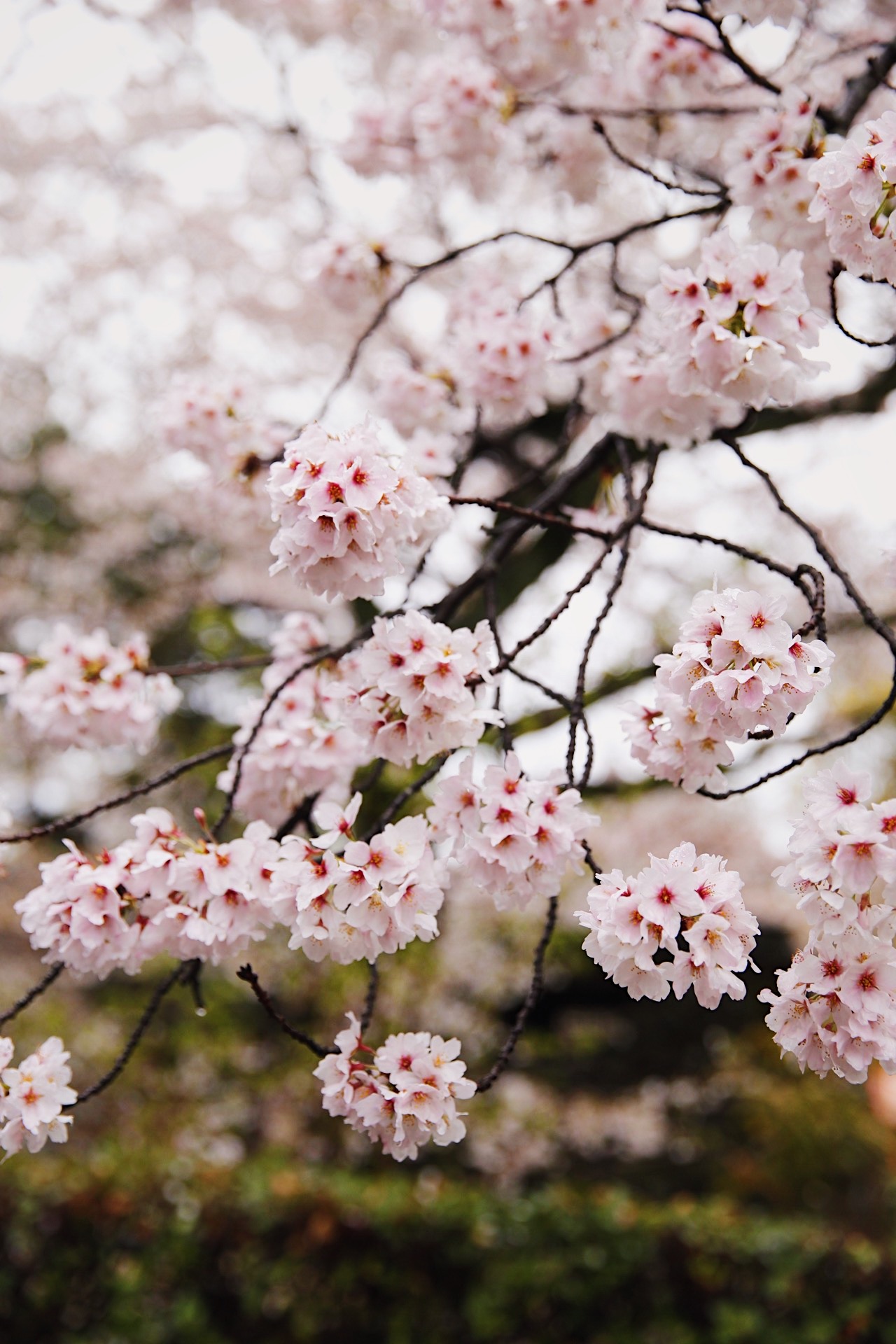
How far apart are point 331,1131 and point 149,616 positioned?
4.24 metres

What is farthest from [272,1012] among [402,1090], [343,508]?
[343,508]

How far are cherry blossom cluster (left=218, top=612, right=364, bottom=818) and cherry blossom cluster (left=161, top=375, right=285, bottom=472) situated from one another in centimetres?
58

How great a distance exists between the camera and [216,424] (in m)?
2.17

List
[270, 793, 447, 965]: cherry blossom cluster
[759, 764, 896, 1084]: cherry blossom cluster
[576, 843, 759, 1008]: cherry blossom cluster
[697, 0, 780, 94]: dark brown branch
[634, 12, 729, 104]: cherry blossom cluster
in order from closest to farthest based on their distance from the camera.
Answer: [759, 764, 896, 1084]: cherry blossom cluster, [576, 843, 759, 1008]: cherry blossom cluster, [270, 793, 447, 965]: cherry blossom cluster, [697, 0, 780, 94]: dark brown branch, [634, 12, 729, 104]: cherry blossom cluster

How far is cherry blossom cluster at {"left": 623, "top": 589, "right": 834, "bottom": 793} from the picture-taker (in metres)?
1.09

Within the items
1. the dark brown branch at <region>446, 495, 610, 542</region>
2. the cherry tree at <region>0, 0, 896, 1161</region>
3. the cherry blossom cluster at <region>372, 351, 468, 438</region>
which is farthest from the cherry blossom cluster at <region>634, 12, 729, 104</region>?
the dark brown branch at <region>446, 495, 610, 542</region>

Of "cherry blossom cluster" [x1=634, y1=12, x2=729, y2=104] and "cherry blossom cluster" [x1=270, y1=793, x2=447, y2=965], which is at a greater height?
"cherry blossom cluster" [x1=634, y1=12, x2=729, y2=104]

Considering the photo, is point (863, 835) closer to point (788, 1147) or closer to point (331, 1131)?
point (331, 1131)

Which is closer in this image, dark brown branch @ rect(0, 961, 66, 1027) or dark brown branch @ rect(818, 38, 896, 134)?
dark brown branch @ rect(0, 961, 66, 1027)

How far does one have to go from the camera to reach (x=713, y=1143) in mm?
7293

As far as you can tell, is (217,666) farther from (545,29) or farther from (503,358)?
(545,29)

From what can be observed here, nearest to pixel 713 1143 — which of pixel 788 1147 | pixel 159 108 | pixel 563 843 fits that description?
pixel 788 1147

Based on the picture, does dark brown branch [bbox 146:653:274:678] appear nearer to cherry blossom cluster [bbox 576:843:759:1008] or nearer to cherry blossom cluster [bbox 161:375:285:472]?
cherry blossom cluster [bbox 161:375:285:472]

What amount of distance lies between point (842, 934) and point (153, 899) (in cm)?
96
